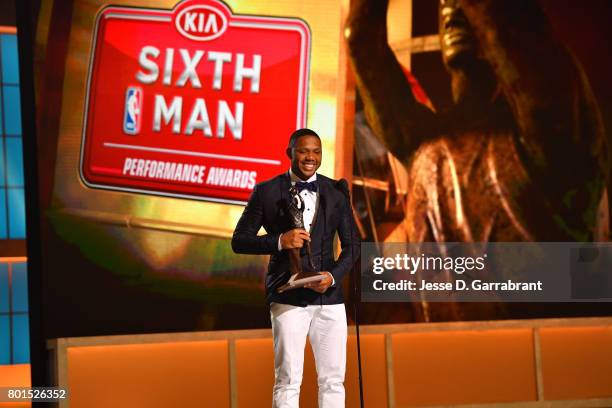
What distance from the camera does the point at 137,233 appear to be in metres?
4.76

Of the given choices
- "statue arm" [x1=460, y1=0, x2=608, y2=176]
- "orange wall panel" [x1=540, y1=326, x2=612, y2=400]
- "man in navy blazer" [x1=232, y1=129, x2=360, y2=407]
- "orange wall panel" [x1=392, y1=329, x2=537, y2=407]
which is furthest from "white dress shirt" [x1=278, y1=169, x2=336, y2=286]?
"orange wall panel" [x1=540, y1=326, x2=612, y2=400]

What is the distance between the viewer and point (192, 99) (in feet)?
16.0

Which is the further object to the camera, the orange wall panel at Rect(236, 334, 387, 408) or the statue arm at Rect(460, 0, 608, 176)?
the statue arm at Rect(460, 0, 608, 176)

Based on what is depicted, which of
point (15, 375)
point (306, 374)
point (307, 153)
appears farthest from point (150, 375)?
point (15, 375)

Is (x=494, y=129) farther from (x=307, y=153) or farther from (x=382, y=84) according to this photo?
(x=307, y=153)

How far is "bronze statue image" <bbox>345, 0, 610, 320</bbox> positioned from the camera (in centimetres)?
515

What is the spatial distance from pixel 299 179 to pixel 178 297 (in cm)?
141

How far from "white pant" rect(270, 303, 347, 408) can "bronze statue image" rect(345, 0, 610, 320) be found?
1642 mm

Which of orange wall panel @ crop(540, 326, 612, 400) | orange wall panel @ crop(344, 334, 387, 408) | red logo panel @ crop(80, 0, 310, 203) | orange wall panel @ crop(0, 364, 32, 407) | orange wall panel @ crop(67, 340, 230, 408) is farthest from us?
orange wall panel @ crop(0, 364, 32, 407)

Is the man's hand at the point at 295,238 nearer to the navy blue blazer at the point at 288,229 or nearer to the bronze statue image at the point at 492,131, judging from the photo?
the navy blue blazer at the point at 288,229

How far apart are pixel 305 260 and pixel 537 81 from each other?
2406 millimetres

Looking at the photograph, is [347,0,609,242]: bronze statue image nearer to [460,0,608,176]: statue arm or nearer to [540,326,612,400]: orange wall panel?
[460,0,608,176]: statue arm

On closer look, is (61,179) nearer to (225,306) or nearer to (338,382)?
(225,306)

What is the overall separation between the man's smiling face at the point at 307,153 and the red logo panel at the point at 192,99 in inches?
51.5
